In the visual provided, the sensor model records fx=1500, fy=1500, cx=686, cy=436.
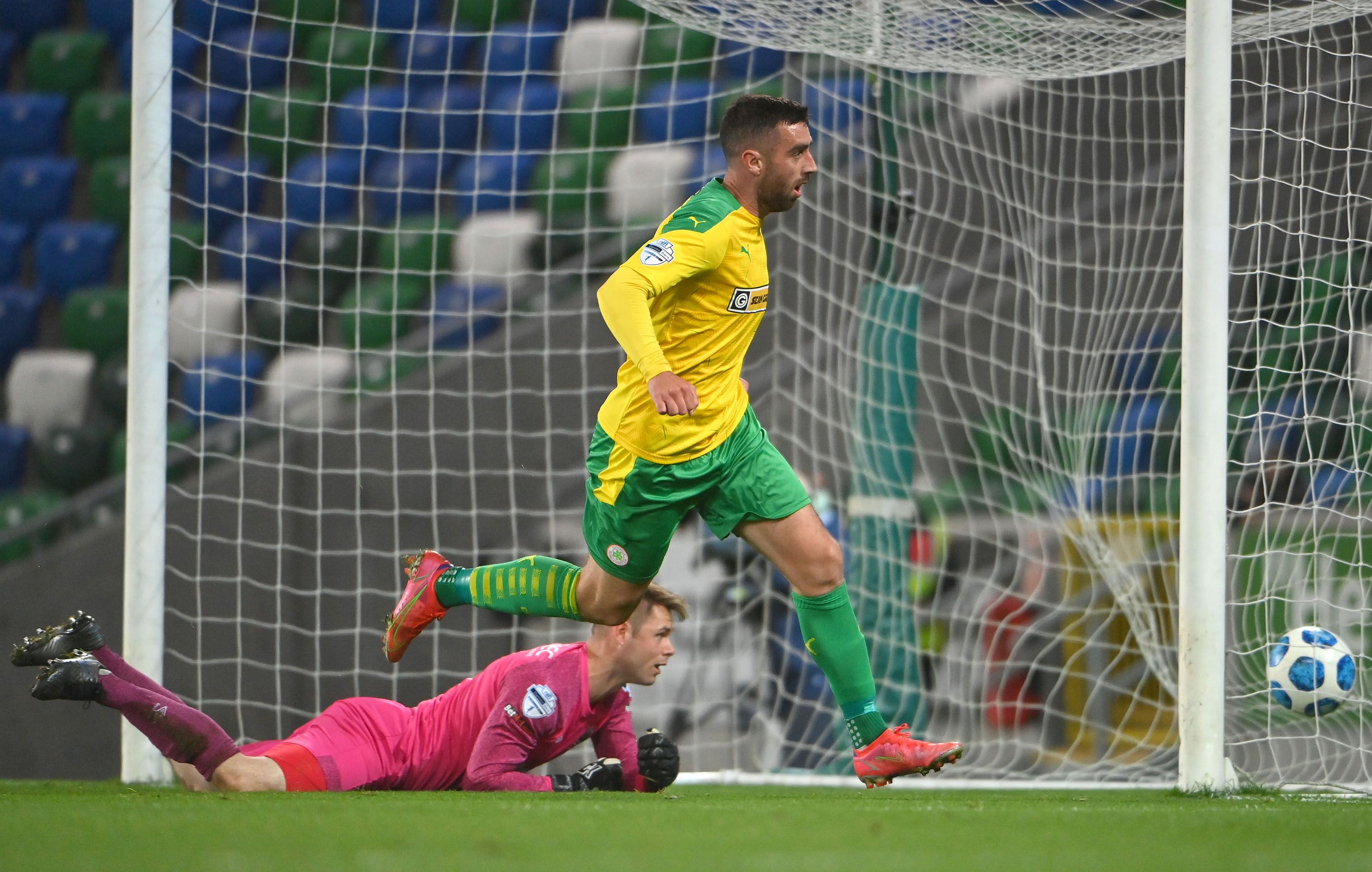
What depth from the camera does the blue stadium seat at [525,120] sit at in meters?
8.88

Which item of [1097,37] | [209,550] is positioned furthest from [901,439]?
[209,550]

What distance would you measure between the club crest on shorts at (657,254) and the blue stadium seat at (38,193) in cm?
681

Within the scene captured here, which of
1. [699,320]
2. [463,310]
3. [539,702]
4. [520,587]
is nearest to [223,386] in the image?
[463,310]

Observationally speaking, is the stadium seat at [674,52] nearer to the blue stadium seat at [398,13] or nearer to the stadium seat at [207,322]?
the blue stadium seat at [398,13]

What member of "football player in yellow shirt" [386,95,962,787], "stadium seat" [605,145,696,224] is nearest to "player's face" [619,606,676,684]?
"football player in yellow shirt" [386,95,962,787]

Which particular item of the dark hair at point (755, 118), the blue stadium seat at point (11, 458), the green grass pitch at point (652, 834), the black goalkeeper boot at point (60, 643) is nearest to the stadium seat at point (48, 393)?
the blue stadium seat at point (11, 458)

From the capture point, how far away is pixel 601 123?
868 centimetres

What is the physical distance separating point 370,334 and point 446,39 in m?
2.32

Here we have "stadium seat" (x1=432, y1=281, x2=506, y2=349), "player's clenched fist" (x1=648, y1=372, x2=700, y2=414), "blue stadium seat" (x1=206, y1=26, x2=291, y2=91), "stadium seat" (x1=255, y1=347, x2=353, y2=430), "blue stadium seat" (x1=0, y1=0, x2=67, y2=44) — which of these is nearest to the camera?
"player's clenched fist" (x1=648, y1=372, x2=700, y2=414)

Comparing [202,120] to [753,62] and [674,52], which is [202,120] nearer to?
[674,52]

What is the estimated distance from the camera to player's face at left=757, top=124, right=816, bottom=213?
3760 mm

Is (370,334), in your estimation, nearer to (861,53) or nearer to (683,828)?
(861,53)

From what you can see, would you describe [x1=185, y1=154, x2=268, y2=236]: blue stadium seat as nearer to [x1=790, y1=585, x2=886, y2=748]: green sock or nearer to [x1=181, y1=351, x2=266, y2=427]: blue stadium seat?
[x1=181, y1=351, x2=266, y2=427]: blue stadium seat

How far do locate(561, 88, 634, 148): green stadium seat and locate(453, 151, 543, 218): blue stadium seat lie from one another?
271 mm
